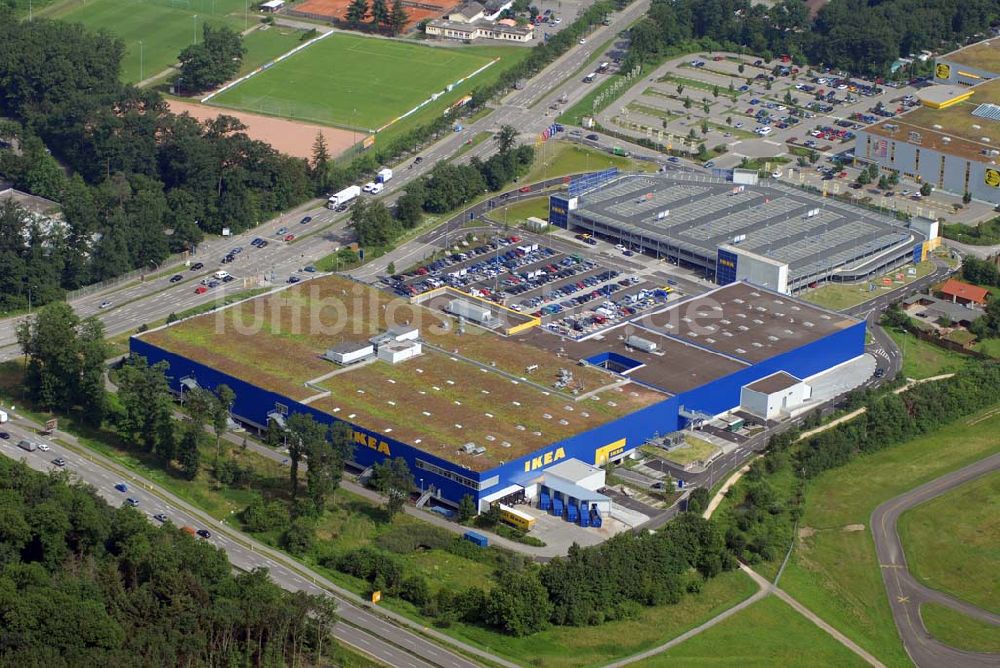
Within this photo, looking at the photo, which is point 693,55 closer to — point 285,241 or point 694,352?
point 285,241

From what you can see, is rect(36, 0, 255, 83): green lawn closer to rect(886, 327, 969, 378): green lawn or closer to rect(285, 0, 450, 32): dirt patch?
rect(285, 0, 450, 32): dirt patch

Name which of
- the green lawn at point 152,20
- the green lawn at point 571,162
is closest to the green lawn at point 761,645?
the green lawn at point 571,162

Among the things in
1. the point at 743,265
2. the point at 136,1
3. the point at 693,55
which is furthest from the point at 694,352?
the point at 136,1

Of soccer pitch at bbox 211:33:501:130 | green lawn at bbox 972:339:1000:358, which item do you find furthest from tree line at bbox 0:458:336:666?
soccer pitch at bbox 211:33:501:130

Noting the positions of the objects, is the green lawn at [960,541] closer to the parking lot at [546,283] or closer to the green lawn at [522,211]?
the parking lot at [546,283]

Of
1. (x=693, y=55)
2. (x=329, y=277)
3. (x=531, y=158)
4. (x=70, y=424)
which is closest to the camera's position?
(x=70, y=424)

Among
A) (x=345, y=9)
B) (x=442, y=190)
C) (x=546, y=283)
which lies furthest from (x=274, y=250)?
(x=345, y=9)
